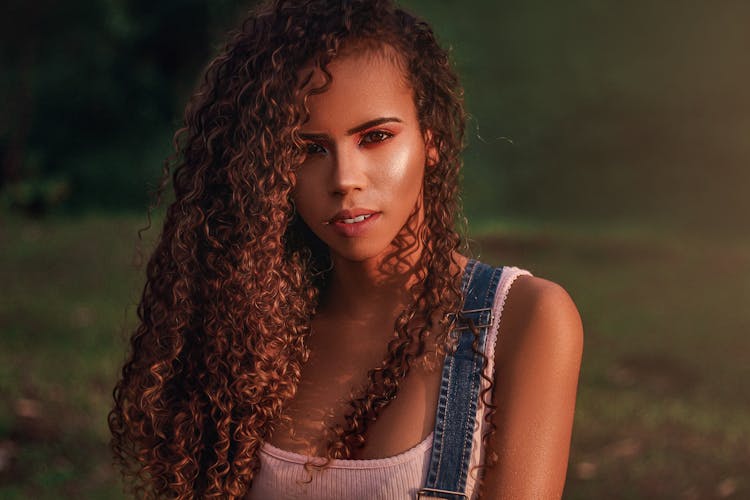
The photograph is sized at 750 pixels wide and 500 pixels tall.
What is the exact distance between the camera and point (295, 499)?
253 cm

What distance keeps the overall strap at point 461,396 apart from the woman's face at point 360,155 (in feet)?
0.99

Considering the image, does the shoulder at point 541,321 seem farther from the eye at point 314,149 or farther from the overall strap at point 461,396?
the eye at point 314,149

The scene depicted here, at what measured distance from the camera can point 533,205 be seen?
611 inches

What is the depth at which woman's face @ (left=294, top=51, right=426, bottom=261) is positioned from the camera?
2.46 metres

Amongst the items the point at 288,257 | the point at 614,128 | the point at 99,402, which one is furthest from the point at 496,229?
the point at 288,257

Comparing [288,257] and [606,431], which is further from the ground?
[288,257]

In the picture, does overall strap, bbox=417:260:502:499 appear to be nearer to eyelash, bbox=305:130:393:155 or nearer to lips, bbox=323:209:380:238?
lips, bbox=323:209:380:238

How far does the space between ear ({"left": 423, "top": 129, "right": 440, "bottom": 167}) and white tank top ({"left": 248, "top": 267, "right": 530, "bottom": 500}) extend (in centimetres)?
38

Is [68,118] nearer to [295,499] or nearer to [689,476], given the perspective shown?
[689,476]

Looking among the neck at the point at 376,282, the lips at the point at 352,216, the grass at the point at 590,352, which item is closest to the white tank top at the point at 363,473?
the neck at the point at 376,282

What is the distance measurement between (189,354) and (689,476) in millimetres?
3918

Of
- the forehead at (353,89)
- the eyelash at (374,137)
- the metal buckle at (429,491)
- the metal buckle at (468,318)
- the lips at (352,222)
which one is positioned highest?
the forehead at (353,89)

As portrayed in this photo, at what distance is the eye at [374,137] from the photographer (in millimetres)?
2482

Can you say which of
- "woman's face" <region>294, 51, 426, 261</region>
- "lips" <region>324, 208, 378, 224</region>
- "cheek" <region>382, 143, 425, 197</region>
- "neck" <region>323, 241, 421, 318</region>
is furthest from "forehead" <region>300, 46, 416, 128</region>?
"neck" <region>323, 241, 421, 318</region>
